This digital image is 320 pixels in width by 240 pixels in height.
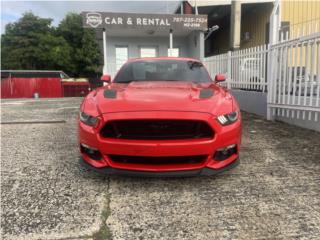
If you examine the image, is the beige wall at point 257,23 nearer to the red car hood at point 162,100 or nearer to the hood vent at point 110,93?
the red car hood at point 162,100

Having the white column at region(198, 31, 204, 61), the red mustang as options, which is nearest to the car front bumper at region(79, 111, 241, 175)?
the red mustang

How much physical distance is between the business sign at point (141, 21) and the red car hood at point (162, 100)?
9.51 meters

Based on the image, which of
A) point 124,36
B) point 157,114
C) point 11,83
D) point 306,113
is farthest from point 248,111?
point 11,83

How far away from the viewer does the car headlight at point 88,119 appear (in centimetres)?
298

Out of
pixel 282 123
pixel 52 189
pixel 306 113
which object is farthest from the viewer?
pixel 282 123

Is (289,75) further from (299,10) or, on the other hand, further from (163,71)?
(299,10)

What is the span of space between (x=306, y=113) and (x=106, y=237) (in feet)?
14.9

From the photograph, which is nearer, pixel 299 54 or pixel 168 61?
pixel 168 61

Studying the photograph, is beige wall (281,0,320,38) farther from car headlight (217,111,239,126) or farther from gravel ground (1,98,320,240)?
car headlight (217,111,239,126)

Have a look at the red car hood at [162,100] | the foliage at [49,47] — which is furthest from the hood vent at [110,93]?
the foliage at [49,47]

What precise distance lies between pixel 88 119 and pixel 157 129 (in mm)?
745

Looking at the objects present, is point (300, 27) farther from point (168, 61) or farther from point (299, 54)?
point (168, 61)

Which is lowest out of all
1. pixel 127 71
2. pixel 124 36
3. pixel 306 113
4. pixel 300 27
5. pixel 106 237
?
pixel 106 237

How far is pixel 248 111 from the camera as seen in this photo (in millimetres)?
8109
